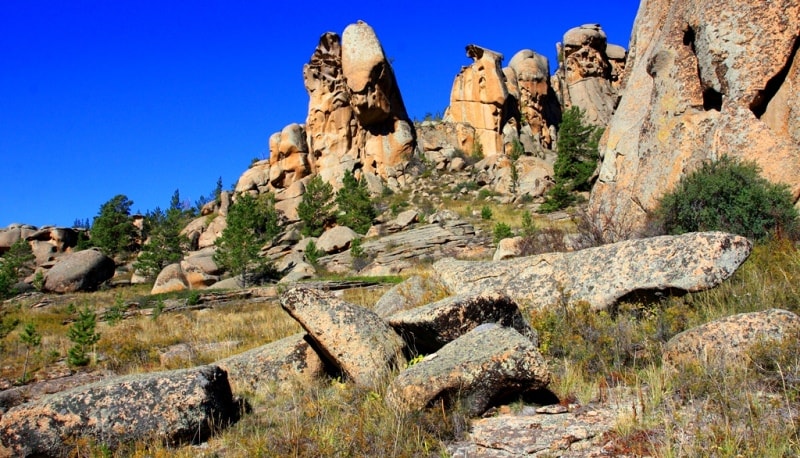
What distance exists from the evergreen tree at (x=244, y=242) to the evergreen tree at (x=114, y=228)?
9.78m

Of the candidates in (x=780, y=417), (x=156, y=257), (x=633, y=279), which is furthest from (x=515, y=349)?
(x=156, y=257)

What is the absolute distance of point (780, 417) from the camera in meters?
3.70

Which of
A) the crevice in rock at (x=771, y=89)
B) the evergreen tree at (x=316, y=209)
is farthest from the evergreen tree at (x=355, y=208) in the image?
the crevice in rock at (x=771, y=89)

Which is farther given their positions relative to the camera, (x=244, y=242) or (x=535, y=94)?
(x=535, y=94)

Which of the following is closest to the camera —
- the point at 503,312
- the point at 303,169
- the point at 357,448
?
the point at 357,448

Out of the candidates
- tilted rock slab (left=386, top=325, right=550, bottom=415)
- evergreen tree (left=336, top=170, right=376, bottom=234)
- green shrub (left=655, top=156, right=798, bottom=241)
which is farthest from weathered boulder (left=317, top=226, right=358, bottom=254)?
tilted rock slab (left=386, top=325, right=550, bottom=415)

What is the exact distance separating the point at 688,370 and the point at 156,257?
33.5m

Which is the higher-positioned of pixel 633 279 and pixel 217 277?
pixel 217 277

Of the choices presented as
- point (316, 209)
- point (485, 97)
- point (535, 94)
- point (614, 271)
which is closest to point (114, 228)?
point (316, 209)

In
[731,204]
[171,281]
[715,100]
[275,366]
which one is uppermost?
[715,100]

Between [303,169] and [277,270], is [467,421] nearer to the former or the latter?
[277,270]

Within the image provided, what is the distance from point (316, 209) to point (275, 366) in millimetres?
32594

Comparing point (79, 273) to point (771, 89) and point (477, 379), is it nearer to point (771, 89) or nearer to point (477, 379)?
point (771, 89)

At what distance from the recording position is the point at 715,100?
1123cm
